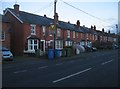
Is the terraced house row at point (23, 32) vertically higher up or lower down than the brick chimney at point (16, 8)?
lower down

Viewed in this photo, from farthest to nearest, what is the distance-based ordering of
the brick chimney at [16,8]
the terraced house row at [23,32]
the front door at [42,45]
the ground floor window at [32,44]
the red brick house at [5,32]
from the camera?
the front door at [42,45] → the brick chimney at [16,8] → the ground floor window at [32,44] → the terraced house row at [23,32] → the red brick house at [5,32]

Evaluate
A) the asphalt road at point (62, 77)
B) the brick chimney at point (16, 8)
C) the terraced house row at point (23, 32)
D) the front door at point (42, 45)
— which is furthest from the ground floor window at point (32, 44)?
the asphalt road at point (62, 77)

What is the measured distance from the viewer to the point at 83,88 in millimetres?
9953

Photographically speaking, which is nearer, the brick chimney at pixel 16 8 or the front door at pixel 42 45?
the brick chimney at pixel 16 8

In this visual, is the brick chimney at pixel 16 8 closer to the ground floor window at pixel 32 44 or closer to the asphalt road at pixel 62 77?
the ground floor window at pixel 32 44

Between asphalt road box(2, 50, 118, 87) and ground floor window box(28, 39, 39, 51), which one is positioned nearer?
asphalt road box(2, 50, 118, 87)

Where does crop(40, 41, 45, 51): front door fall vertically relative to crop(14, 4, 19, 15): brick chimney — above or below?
below

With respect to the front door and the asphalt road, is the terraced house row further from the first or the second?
the asphalt road

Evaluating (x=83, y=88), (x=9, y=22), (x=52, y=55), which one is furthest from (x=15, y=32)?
(x=83, y=88)

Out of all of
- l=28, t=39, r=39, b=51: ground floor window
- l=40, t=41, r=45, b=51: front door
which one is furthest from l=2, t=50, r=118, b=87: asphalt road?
l=40, t=41, r=45, b=51: front door

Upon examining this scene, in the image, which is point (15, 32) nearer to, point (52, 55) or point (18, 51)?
point (18, 51)

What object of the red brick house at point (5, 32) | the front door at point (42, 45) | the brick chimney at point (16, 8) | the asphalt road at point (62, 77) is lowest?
the asphalt road at point (62, 77)

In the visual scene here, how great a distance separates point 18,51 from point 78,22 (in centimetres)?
3214

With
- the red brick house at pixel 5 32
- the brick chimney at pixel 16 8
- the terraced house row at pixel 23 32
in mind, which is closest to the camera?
the red brick house at pixel 5 32
